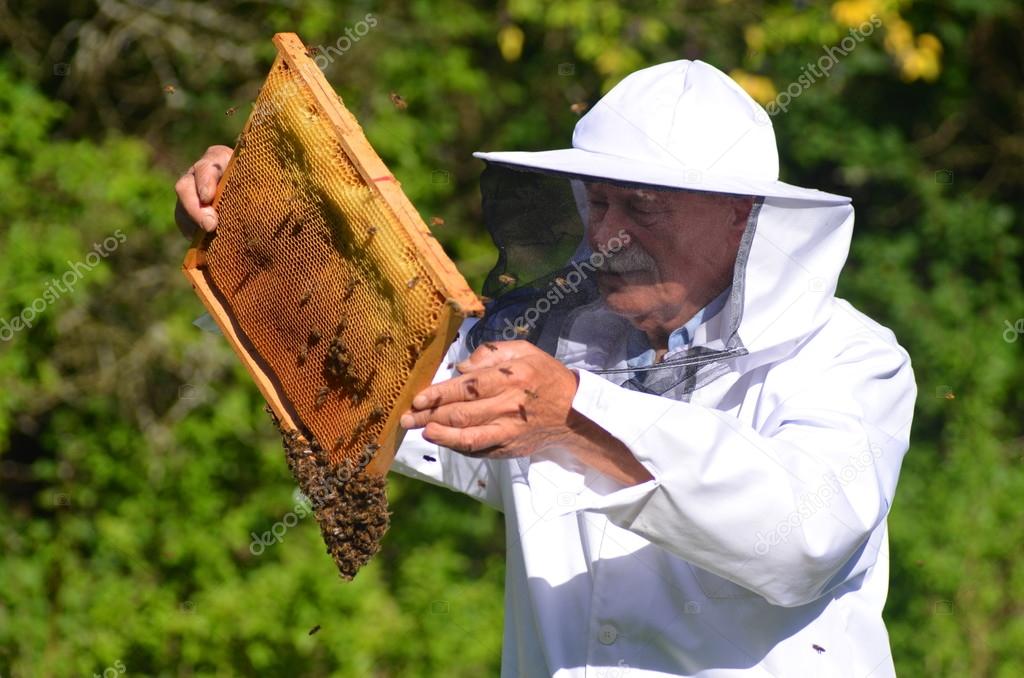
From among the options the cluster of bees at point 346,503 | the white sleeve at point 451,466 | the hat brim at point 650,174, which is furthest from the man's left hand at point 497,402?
the white sleeve at point 451,466

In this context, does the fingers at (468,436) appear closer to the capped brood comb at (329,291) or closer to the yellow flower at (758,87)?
the capped brood comb at (329,291)

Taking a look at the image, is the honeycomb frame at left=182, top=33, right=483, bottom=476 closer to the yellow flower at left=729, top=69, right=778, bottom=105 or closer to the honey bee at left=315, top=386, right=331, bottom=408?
the honey bee at left=315, top=386, right=331, bottom=408

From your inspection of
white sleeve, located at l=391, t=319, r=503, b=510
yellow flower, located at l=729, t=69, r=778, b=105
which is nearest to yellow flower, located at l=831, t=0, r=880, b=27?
yellow flower, located at l=729, t=69, r=778, b=105

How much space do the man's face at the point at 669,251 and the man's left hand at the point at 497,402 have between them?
59cm

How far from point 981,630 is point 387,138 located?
13.6ft

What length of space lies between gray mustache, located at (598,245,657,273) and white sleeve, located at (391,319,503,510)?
50 cm

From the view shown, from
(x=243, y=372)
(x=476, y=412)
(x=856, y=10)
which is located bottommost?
(x=243, y=372)

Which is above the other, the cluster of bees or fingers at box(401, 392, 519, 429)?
fingers at box(401, 392, 519, 429)

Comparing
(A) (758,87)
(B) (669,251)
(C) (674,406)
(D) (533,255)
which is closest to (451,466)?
(D) (533,255)

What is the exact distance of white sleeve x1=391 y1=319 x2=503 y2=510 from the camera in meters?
2.83

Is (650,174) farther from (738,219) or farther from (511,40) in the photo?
(511,40)

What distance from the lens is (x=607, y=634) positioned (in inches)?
94.0

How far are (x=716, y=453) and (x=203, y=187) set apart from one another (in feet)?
4.41

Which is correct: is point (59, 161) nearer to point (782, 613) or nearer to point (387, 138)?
point (387, 138)
